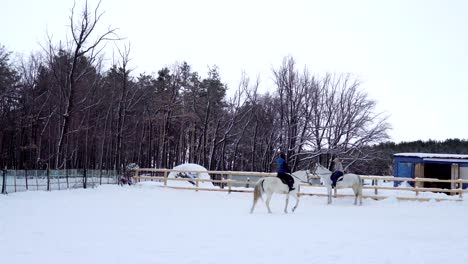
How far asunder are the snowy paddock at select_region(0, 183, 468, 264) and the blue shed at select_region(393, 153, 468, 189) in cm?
875

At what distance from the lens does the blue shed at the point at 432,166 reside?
22750 mm

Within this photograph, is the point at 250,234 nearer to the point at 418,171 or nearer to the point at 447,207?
the point at 447,207

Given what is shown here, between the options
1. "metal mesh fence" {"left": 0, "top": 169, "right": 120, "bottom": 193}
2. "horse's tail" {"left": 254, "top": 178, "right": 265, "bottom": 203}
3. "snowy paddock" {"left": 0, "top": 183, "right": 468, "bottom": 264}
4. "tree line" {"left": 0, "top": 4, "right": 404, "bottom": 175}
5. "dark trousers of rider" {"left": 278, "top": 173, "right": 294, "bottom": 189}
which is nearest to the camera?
"snowy paddock" {"left": 0, "top": 183, "right": 468, "bottom": 264}

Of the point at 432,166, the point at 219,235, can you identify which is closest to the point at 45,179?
the point at 219,235

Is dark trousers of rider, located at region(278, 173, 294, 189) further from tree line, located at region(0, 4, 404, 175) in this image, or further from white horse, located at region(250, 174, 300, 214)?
tree line, located at region(0, 4, 404, 175)

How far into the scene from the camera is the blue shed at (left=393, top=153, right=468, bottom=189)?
22750 millimetres

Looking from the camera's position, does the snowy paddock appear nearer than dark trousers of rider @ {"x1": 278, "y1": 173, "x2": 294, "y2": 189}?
Yes

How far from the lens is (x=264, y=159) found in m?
41.3

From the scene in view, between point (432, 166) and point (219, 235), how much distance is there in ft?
65.1

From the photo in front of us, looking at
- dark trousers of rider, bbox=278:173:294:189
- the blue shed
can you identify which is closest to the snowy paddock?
dark trousers of rider, bbox=278:173:294:189

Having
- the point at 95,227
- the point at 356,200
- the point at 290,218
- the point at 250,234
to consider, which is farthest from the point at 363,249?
the point at 356,200

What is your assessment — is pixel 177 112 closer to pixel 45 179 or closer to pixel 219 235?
pixel 45 179

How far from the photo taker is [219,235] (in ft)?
28.0

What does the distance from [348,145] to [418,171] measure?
1295 cm
